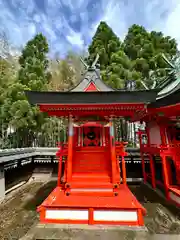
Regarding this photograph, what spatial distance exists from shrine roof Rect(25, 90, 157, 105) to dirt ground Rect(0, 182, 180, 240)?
4.40m

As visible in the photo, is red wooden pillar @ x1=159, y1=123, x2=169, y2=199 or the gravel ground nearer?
the gravel ground

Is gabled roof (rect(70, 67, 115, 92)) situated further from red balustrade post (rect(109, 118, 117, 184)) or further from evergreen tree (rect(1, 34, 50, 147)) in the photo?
evergreen tree (rect(1, 34, 50, 147))

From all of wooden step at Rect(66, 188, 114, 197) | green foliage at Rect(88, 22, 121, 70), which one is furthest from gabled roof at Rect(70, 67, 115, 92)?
green foliage at Rect(88, 22, 121, 70)

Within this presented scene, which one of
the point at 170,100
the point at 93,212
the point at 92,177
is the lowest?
the point at 93,212

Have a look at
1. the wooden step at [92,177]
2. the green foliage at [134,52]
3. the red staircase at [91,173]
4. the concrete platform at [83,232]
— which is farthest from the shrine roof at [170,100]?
the green foliage at [134,52]

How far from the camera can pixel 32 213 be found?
6559 mm

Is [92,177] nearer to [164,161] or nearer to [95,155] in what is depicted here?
[95,155]

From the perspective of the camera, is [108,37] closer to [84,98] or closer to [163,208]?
[84,98]

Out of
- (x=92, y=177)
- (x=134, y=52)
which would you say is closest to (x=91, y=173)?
(x=92, y=177)

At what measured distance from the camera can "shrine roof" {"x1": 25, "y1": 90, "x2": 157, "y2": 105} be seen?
590 centimetres

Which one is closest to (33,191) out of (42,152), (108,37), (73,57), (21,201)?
(21,201)

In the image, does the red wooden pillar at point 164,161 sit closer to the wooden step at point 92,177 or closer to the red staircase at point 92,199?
the red staircase at point 92,199

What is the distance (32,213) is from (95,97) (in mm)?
5493

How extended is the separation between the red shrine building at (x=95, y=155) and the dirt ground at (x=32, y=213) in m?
0.77
